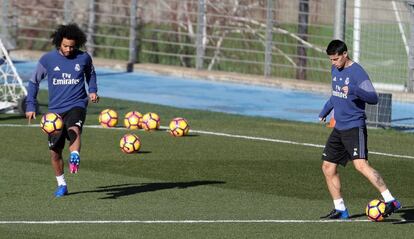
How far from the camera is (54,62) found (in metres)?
15.9

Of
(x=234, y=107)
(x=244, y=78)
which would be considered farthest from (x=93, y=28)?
(x=234, y=107)

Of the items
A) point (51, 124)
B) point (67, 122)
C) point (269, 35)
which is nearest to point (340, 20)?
point (269, 35)

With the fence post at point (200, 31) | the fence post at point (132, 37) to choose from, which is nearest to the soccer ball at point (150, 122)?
the fence post at point (200, 31)

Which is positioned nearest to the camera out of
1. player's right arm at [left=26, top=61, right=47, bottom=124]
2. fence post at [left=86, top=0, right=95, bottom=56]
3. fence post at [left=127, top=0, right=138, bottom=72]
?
player's right arm at [left=26, top=61, right=47, bottom=124]

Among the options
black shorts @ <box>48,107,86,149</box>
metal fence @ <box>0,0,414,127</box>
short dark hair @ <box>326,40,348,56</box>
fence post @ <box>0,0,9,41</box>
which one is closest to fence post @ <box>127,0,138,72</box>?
metal fence @ <box>0,0,414,127</box>

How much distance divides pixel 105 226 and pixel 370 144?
9.13 meters

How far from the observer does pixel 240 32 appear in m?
32.8

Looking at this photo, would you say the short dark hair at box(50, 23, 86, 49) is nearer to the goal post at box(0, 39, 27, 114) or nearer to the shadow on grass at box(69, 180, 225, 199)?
the shadow on grass at box(69, 180, 225, 199)

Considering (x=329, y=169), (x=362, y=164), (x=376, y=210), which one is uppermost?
(x=362, y=164)

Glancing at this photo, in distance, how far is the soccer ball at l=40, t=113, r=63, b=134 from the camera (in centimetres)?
1559

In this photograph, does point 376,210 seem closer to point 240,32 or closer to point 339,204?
point 339,204

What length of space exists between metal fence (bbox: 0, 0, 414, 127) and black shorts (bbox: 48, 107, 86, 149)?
11079 mm

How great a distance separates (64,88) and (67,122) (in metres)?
0.42

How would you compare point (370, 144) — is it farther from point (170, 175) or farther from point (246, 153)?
point (170, 175)
